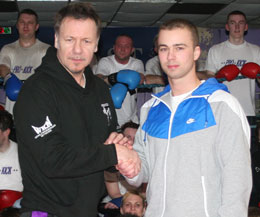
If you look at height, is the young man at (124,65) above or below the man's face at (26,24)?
below

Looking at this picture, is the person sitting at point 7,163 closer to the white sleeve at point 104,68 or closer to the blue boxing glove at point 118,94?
the blue boxing glove at point 118,94

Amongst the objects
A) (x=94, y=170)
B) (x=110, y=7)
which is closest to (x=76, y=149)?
(x=94, y=170)

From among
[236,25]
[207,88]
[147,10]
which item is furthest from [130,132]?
[147,10]

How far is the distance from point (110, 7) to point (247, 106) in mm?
5545

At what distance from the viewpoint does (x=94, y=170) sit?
7.25 feet

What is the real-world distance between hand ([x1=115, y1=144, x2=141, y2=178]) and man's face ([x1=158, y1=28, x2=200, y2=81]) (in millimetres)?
504

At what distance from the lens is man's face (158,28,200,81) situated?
2.47 m

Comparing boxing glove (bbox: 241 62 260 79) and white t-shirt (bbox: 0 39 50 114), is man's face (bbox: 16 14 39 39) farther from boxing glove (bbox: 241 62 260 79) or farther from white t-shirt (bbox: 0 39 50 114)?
boxing glove (bbox: 241 62 260 79)

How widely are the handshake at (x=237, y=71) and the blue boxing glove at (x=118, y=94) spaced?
1.43 metres

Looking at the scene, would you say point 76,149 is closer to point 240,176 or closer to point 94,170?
point 94,170

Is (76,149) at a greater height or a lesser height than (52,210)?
greater

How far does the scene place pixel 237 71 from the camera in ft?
18.7

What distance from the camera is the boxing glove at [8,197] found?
14.4ft

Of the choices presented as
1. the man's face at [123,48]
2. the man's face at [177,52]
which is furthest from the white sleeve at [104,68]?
the man's face at [177,52]
